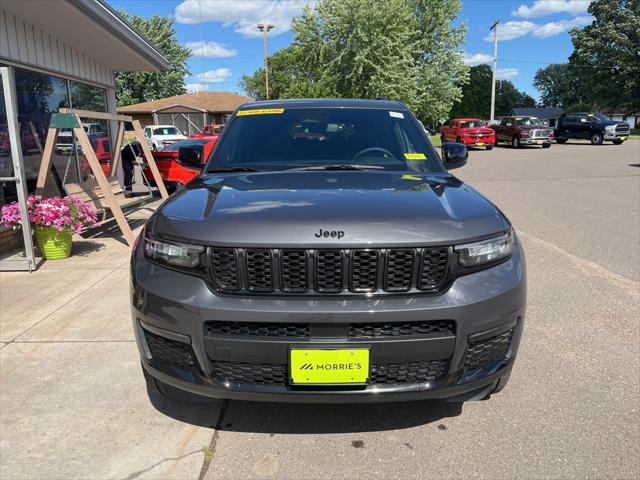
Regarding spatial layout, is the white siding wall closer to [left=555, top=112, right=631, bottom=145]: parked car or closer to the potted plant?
the potted plant

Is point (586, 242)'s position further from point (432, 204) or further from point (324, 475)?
point (324, 475)

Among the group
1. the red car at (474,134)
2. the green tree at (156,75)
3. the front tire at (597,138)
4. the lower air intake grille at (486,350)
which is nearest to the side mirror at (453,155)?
the lower air intake grille at (486,350)

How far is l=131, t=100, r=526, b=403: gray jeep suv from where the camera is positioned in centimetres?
218

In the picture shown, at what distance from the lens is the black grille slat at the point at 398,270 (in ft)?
7.40

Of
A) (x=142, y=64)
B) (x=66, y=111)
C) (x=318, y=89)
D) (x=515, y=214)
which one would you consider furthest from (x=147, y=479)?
(x=318, y=89)

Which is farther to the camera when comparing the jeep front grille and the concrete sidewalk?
the concrete sidewalk

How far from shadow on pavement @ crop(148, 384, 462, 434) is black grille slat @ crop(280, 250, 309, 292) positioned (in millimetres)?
920

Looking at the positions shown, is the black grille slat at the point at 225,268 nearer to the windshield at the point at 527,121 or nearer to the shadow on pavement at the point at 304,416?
the shadow on pavement at the point at 304,416

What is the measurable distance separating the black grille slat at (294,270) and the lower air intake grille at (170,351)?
1.72 ft

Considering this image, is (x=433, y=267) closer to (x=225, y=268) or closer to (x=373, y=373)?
(x=373, y=373)

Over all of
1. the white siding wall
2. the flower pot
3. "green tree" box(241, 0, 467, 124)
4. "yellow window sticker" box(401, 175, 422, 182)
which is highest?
"green tree" box(241, 0, 467, 124)

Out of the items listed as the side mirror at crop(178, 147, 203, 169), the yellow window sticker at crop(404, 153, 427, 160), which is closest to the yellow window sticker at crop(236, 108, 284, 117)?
the side mirror at crop(178, 147, 203, 169)

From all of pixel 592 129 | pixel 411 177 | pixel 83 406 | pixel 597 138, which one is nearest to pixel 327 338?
pixel 411 177

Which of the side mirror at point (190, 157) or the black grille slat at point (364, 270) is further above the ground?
the side mirror at point (190, 157)
